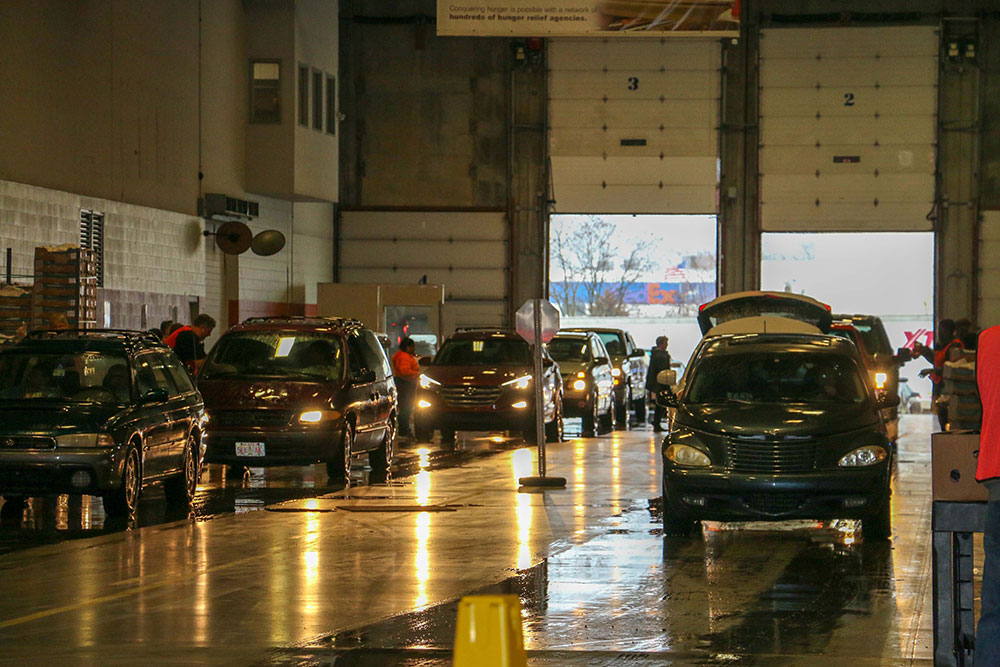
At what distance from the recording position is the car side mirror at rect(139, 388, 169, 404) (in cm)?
Answer: 1600

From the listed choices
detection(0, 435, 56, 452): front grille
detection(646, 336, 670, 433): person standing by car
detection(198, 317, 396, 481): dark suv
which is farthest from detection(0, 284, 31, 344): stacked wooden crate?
detection(646, 336, 670, 433): person standing by car

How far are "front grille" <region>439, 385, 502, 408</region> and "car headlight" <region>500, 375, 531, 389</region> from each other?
0.18 metres

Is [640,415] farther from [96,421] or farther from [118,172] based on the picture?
[96,421]

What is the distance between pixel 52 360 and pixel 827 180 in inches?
1124

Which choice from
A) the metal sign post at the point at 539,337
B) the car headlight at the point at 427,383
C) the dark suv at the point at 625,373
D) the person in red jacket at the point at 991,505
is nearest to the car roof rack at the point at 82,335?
the metal sign post at the point at 539,337

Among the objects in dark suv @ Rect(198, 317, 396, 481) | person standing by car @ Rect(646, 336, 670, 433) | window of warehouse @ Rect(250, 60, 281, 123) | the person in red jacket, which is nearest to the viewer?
the person in red jacket

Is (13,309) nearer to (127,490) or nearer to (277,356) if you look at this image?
(277,356)

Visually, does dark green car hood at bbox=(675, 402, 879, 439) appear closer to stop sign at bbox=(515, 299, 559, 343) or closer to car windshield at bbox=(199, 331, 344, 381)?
stop sign at bbox=(515, 299, 559, 343)

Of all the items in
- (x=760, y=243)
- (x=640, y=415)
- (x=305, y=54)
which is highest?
(x=305, y=54)

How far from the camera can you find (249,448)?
18875mm

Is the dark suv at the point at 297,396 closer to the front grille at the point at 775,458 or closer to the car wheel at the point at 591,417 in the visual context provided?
the front grille at the point at 775,458

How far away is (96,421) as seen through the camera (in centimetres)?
Answer: 1517

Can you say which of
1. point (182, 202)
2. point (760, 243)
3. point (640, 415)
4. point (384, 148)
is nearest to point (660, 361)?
point (640, 415)

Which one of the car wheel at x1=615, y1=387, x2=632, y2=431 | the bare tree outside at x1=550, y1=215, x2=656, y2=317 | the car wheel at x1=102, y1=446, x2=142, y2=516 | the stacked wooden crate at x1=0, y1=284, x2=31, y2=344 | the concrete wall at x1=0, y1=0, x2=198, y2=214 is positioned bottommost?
the car wheel at x1=615, y1=387, x2=632, y2=431
